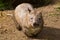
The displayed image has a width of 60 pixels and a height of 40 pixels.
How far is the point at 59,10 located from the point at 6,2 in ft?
6.13

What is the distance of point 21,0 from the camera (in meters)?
7.80

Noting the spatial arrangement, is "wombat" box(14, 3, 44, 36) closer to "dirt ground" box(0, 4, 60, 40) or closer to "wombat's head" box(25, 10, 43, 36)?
"wombat's head" box(25, 10, 43, 36)

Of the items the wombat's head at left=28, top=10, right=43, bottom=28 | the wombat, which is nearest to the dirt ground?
the wombat

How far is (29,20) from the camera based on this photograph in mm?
5066

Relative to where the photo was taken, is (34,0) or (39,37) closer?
(39,37)

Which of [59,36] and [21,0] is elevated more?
[21,0]

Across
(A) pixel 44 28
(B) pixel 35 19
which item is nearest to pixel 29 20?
(B) pixel 35 19

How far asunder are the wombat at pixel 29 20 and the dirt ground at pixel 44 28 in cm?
34

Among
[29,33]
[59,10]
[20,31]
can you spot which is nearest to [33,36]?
[29,33]

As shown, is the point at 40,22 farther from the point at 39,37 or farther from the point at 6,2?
the point at 6,2

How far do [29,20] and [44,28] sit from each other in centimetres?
113

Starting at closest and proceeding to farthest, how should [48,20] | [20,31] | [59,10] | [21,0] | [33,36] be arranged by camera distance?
[33,36] < [20,31] < [48,20] < [59,10] < [21,0]

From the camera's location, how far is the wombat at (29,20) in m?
4.93

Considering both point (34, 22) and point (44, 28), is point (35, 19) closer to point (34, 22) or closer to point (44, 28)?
point (34, 22)
